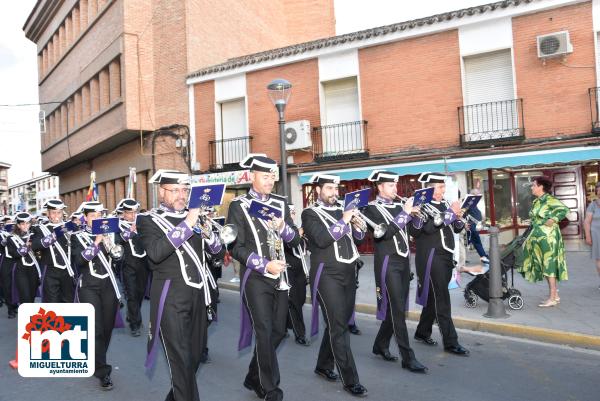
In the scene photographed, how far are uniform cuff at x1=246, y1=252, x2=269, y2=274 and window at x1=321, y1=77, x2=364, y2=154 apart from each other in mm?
12502

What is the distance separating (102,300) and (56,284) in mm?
1813

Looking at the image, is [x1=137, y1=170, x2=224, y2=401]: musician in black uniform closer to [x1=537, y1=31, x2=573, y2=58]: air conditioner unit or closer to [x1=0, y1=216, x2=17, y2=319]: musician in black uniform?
[x1=0, y1=216, x2=17, y2=319]: musician in black uniform

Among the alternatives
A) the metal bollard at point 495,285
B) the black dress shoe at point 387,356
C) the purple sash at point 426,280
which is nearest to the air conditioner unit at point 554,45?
the metal bollard at point 495,285

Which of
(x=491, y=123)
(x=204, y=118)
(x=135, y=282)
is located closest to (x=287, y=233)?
(x=135, y=282)

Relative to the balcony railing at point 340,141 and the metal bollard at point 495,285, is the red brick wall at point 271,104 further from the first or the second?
the metal bollard at point 495,285

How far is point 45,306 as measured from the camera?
13.0ft

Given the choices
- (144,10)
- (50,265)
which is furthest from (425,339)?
(144,10)

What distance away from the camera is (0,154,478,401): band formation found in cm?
392

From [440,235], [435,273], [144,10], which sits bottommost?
[435,273]

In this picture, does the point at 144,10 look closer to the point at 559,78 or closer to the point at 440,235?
the point at 559,78

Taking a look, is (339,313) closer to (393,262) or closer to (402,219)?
(393,262)

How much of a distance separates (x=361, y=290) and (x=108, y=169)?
61.9 feet

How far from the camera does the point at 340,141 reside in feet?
55.4

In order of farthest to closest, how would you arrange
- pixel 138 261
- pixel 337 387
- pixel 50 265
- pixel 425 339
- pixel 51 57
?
pixel 51 57
pixel 138 261
pixel 50 265
pixel 425 339
pixel 337 387
